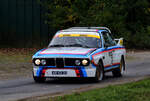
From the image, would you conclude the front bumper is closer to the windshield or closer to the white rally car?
the white rally car

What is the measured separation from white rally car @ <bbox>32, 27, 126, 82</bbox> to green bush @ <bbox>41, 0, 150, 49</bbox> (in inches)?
544

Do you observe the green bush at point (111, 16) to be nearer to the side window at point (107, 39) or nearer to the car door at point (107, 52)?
the side window at point (107, 39)

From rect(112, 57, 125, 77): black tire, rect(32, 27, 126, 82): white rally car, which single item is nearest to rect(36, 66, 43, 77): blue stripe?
rect(32, 27, 126, 82): white rally car

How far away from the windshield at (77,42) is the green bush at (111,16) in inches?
555

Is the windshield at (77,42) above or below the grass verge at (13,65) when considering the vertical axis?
above

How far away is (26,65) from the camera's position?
2192cm

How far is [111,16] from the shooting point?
106 feet

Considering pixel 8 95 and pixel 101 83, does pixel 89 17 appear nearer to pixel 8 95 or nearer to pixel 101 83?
pixel 101 83

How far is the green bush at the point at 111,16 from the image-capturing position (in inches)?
1251

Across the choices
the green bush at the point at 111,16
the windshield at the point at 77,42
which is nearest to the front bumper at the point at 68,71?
the windshield at the point at 77,42

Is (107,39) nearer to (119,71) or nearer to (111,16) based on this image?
(119,71)

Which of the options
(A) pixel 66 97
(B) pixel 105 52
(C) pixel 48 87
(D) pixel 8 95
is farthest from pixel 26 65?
(A) pixel 66 97

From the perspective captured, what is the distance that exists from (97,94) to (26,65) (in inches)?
421

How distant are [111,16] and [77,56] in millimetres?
17959
